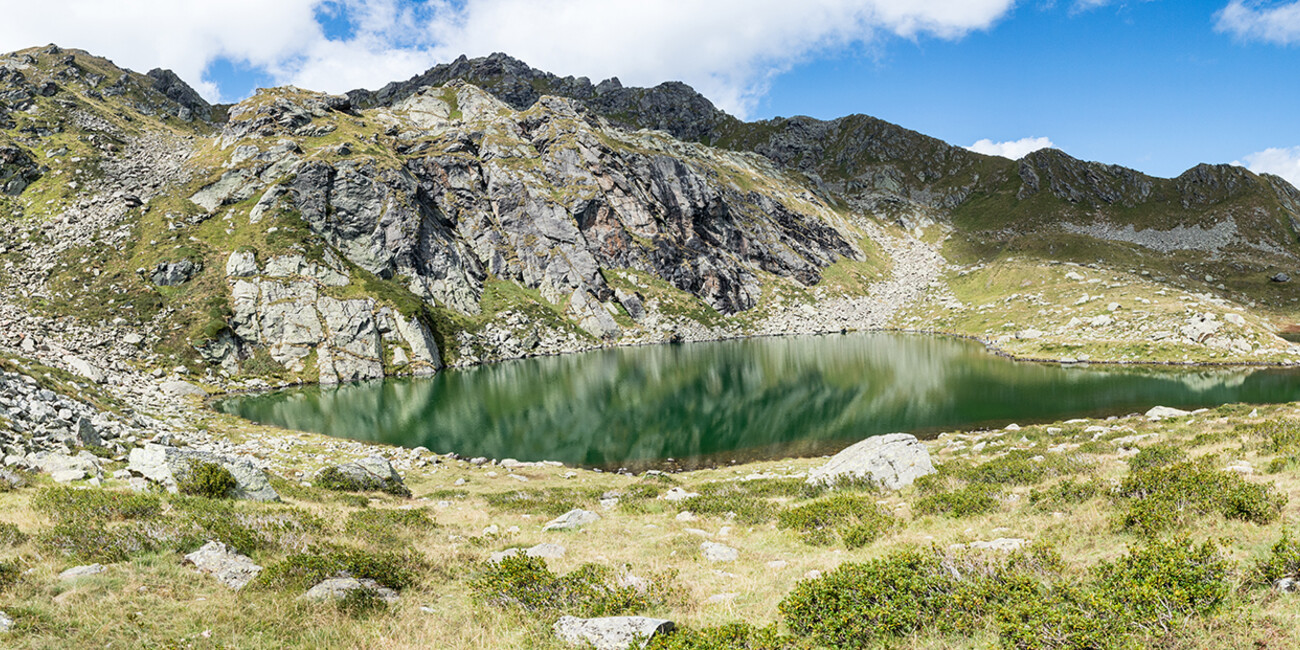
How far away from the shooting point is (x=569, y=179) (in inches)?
6570

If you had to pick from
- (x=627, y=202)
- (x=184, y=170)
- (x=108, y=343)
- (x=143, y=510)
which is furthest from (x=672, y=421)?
(x=184, y=170)

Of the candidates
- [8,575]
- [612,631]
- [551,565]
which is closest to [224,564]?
[8,575]

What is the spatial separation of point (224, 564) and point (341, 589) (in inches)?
131

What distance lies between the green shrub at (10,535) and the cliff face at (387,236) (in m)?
85.5

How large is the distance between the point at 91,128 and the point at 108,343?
104m

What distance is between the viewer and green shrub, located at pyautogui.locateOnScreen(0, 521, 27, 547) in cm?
1089

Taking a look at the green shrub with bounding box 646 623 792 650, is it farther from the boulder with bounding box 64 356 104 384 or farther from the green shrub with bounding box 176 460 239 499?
the boulder with bounding box 64 356 104 384

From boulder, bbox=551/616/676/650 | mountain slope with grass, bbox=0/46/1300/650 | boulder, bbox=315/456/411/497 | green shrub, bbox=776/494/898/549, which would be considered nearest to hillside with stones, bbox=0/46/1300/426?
mountain slope with grass, bbox=0/46/1300/650

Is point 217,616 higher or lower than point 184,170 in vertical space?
lower

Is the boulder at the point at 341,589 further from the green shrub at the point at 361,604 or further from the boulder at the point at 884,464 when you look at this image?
the boulder at the point at 884,464

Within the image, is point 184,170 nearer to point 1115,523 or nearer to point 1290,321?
point 1115,523

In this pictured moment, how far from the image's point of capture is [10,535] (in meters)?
11.1

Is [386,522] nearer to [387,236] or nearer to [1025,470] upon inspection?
[1025,470]

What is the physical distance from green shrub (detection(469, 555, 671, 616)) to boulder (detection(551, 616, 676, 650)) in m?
1.02
